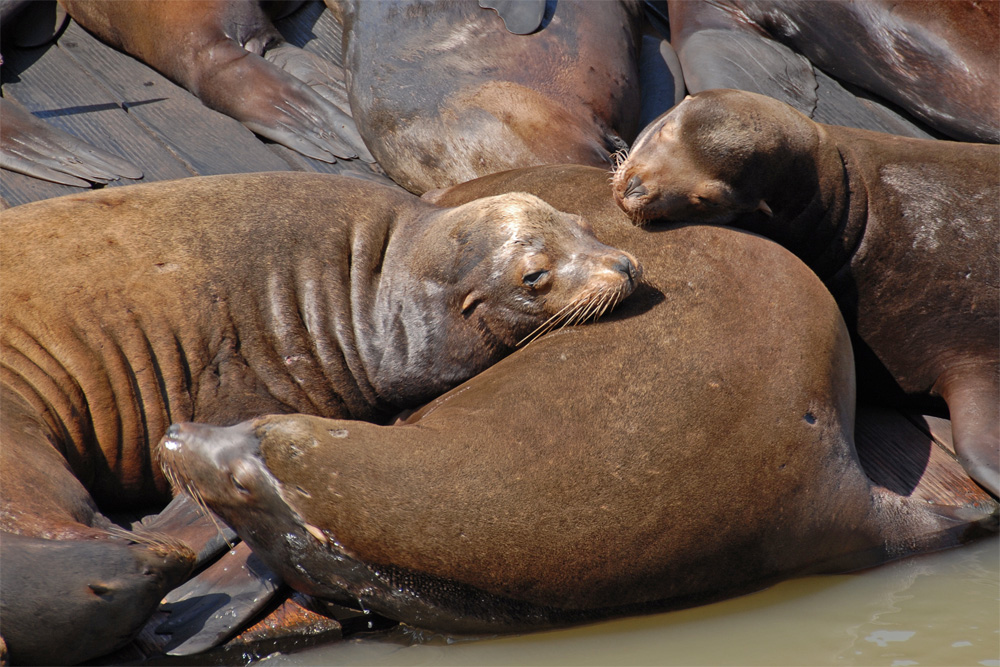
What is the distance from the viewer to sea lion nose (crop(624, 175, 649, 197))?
11.4 feet

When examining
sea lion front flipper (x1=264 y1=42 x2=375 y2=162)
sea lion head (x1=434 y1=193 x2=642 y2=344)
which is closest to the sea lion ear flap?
sea lion head (x1=434 y1=193 x2=642 y2=344)

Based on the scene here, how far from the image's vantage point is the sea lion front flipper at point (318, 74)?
4863mm

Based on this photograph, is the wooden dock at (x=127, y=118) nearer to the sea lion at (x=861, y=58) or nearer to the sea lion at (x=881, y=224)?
the sea lion at (x=881, y=224)

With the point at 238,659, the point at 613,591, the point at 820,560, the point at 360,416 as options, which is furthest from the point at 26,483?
the point at 820,560

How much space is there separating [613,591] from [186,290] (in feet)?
5.07

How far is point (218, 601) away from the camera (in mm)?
2607

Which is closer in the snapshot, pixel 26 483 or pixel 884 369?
pixel 26 483

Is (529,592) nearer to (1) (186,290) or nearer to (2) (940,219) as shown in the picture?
(1) (186,290)

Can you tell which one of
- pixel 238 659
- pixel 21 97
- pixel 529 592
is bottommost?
pixel 238 659

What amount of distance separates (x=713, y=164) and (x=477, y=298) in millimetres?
990

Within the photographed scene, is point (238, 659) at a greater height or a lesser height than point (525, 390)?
lesser

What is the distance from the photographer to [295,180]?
354cm

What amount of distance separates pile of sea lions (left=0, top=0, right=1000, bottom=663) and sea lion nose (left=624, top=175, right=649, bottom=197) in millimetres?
12

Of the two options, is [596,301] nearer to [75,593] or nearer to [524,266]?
[524,266]
